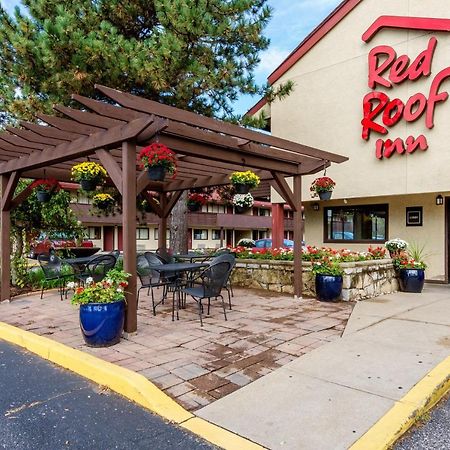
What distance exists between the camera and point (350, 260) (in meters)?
8.08

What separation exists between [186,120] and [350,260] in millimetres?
4616

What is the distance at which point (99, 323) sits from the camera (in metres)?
4.50

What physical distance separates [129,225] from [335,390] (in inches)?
123

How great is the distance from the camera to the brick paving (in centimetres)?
366

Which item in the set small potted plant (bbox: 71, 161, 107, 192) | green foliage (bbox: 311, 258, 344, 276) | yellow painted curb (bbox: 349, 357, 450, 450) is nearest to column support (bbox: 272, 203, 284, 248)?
green foliage (bbox: 311, 258, 344, 276)

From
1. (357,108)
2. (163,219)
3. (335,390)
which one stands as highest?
(357,108)

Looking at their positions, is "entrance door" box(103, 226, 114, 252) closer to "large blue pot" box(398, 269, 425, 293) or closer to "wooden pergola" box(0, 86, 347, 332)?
"wooden pergola" box(0, 86, 347, 332)

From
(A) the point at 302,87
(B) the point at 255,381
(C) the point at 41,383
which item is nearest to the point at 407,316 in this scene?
(B) the point at 255,381

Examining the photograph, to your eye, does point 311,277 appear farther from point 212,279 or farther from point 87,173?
point 87,173

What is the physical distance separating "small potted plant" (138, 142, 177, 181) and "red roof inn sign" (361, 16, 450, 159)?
667cm

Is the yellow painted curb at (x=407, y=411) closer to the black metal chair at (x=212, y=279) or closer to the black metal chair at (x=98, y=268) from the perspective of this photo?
the black metal chair at (x=212, y=279)

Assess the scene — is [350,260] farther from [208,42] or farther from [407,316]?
[208,42]

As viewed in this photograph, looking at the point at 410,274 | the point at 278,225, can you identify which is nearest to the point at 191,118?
the point at 410,274

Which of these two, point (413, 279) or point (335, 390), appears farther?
point (413, 279)
